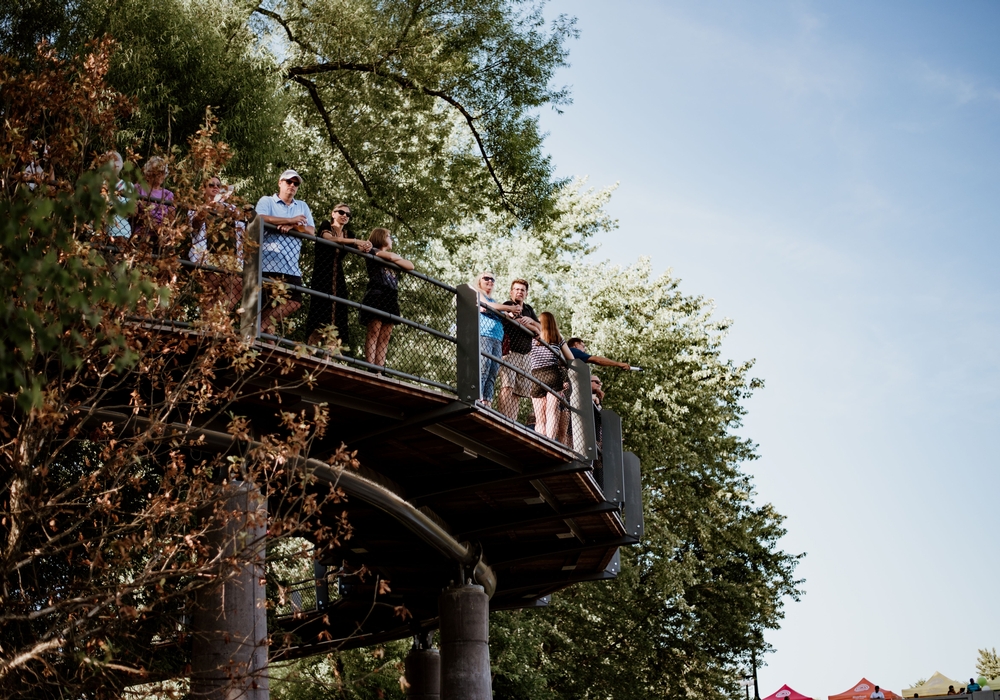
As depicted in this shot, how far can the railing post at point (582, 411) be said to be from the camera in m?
13.1

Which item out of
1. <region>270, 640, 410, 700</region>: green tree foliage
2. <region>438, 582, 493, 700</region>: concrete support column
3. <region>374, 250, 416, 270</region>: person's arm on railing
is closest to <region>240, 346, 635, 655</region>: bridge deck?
<region>438, 582, 493, 700</region>: concrete support column

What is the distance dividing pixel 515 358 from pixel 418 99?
9.22 meters

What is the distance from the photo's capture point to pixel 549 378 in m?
13.3

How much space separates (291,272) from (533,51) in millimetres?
12209

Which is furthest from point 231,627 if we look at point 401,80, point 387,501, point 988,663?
point 988,663

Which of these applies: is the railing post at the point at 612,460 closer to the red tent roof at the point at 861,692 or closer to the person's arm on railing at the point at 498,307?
the person's arm on railing at the point at 498,307

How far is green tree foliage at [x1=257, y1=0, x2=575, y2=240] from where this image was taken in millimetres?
20016

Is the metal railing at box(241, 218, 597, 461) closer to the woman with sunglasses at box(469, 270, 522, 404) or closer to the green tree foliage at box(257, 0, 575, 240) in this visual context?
the woman with sunglasses at box(469, 270, 522, 404)

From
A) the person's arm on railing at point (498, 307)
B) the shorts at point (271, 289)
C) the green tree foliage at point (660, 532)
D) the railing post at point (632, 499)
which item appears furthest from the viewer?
the green tree foliage at point (660, 532)

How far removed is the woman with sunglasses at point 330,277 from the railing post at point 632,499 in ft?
19.8

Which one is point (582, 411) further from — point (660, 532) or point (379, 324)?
point (660, 532)

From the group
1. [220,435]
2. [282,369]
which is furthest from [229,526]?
[282,369]

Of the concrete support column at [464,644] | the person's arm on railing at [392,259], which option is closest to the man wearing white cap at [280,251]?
the person's arm on railing at [392,259]

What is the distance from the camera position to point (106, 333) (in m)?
7.42
